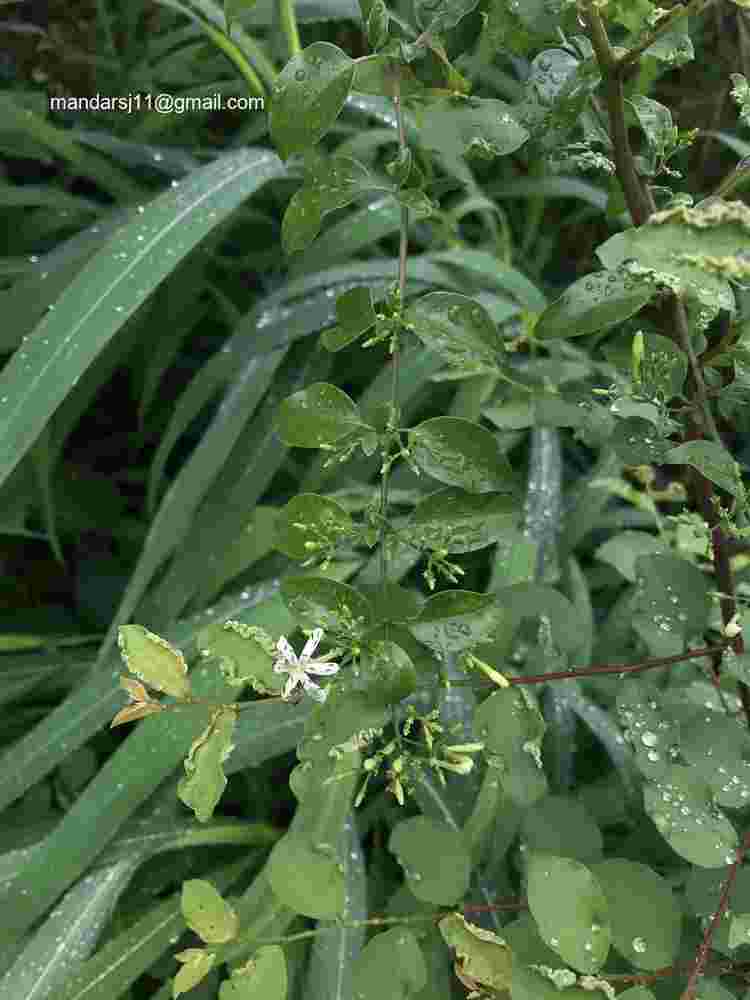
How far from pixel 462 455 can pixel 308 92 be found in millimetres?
180

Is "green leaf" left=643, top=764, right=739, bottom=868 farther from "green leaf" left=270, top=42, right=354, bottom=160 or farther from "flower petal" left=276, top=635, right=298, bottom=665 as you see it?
"green leaf" left=270, top=42, right=354, bottom=160

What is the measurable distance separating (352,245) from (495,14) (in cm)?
62

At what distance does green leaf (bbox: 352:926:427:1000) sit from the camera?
47cm

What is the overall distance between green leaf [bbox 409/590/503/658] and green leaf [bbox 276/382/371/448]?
3.7 inches

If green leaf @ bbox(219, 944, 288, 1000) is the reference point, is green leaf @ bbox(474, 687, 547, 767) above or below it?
above

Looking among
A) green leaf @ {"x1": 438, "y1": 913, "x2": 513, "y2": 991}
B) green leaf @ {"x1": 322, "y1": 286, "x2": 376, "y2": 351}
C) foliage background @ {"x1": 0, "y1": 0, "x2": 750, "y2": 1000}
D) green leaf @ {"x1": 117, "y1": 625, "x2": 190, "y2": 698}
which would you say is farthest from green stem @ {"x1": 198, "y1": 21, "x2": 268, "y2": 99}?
green leaf @ {"x1": 438, "y1": 913, "x2": 513, "y2": 991}

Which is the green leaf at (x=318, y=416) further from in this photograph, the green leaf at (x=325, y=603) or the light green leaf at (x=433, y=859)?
the light green leaf at (x=433, y=859)

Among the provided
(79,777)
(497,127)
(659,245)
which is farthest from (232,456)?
(659,245)

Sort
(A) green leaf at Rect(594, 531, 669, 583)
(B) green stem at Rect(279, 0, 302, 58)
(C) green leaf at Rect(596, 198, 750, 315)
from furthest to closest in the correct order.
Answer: (B) green stem at Rect(279, 0, 302, 58) → (A) green leaf at Rect(594, 531, 669, 583) → (C) green leaf at Rect(596, 198, 750, 315)

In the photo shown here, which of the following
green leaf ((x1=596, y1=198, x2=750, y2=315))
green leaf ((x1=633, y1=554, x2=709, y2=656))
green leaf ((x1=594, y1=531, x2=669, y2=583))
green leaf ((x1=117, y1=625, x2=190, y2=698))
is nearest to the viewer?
green leaf ((x1=596, y1=198, x2=750, y2=315))

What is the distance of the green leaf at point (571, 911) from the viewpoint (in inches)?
17.3

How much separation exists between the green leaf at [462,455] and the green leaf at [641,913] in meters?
0.21

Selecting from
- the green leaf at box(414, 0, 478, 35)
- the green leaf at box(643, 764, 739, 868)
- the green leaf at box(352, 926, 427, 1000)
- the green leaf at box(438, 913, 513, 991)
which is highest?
the green leaf at box(414, 0, 478, 35)

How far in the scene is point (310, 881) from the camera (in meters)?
0.50
